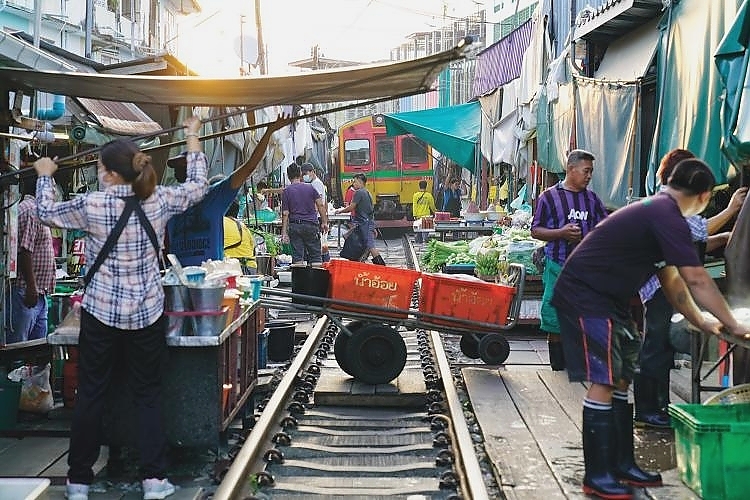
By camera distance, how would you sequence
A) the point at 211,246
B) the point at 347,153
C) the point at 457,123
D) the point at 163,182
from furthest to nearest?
the point at 347,153 → the point at 457,123 → the point at 163,182 → the point at 211,246

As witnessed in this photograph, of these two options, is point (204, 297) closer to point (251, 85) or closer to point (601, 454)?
point (251, 85)

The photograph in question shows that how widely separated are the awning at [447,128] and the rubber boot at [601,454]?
18.2m

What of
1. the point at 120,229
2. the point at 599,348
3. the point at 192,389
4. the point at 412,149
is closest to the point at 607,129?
the point at 599,348

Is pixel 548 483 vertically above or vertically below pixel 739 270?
below

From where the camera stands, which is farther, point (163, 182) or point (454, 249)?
point (454, 249)

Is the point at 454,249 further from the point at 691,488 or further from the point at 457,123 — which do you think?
the point at 457,123

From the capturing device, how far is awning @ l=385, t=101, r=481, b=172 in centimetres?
2341

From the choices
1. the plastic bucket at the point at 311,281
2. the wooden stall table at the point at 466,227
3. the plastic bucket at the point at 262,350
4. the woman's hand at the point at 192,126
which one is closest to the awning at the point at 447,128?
the wooden stall table at the point at 466,227

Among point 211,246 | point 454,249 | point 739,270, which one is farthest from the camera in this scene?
point 454,249

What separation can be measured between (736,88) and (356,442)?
12.5 feet

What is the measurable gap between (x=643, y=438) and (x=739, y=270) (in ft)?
5.06

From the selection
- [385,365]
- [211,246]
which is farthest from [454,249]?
[211,246]

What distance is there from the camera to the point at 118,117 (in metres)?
10.3

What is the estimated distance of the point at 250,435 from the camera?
6.44 metres
